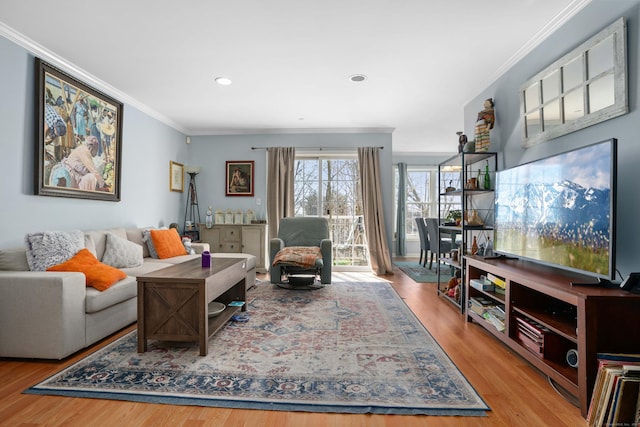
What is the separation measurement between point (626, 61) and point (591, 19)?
1.64 ft

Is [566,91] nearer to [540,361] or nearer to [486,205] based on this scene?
[486,205]

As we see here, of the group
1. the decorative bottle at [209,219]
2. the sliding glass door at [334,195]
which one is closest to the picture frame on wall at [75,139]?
the decorative bottle at [209,219]

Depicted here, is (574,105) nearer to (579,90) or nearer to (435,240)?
(579,90)

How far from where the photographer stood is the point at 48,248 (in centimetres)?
246

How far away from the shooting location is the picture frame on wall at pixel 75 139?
2.77m

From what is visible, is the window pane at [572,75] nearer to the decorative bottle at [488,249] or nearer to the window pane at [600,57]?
the window pane at [600,57]

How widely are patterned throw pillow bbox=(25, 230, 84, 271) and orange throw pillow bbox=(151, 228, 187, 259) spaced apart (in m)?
1.05

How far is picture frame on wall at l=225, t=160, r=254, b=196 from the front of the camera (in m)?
5.38

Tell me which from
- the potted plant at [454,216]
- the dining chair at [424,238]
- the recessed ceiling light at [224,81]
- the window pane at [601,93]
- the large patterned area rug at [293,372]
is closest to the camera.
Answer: the large patterned area rug at [293,372]

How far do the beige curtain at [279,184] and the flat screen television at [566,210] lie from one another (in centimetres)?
337

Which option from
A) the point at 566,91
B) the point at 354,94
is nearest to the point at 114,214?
the point at 354,94

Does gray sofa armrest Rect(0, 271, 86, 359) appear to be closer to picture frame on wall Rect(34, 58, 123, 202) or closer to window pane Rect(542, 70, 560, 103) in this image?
picture frame on wall Rect(34, 58, 123, 202)

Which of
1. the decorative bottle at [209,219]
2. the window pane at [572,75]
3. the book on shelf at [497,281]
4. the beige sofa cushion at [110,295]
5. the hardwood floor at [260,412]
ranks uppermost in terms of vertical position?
the window pane at [572,75]

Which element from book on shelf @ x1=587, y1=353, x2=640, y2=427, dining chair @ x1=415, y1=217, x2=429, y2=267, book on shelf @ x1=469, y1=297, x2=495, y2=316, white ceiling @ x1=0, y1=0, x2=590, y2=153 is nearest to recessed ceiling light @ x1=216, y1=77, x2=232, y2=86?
white ceiling @ x1=0, y1=0, x2=590, y2=153
